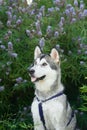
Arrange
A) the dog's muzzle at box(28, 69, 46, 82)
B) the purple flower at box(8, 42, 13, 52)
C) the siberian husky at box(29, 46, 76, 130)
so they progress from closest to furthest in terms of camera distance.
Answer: the dog's muzzle at box(28, 69, 46, 82) < the siberian husky at box(29, 46, 76, 130) < the purple flower at box(8, 42, 13, 52)

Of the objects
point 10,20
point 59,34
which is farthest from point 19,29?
point 59,34

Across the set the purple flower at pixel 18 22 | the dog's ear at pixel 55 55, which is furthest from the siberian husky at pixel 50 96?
the purple flower at pixel 18 22

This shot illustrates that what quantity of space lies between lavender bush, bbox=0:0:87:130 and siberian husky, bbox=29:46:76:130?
1.86 ft

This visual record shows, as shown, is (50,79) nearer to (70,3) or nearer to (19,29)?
(19,29)

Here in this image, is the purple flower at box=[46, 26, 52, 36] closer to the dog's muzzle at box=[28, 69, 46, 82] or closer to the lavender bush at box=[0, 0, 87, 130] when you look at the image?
the lavender bush at box=[0, 0, 87, 130]

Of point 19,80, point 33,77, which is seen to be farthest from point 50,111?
point 19,80

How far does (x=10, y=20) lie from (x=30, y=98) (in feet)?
4.23

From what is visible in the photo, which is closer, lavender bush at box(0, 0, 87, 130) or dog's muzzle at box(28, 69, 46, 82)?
dog's muzzle at box(28, 69, 46, 82)

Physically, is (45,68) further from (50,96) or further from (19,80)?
(19,80)

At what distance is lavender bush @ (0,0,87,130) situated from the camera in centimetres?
676

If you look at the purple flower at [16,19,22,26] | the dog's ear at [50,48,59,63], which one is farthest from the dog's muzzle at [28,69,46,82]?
the purple flower at [16,19,22,26]

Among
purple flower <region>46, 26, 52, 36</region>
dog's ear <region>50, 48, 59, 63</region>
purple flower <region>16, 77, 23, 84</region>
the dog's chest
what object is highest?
purple flower <region>46, 26, 52, 36</region>

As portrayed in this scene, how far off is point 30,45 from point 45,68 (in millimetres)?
985

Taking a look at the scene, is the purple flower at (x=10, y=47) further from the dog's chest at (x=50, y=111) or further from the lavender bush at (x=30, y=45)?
the dog's chest at (x=50, y=111)
